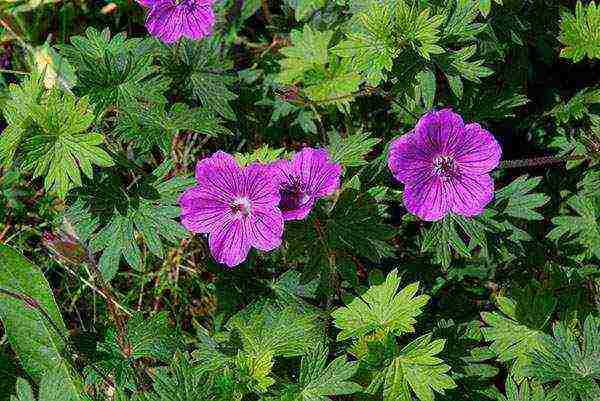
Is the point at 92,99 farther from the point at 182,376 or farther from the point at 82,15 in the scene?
the point at 82,15

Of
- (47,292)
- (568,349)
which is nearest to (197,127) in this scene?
(47,292)

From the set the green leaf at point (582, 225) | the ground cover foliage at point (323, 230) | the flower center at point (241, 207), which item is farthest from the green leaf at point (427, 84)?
the flower center at point (241, 207)

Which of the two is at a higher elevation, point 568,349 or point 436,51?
point 436,51

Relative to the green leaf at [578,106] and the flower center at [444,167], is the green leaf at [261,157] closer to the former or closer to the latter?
the flower center at [444,167]

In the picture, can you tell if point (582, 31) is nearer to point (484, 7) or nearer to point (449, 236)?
point (484, 7)

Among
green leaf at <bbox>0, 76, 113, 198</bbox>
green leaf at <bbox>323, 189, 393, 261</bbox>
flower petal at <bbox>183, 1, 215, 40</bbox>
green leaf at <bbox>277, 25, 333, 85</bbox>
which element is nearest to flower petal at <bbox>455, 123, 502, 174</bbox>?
green leaf at <bbox>323, 189, 393, 261</bbox>

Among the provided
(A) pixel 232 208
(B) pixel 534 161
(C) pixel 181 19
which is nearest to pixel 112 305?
(A) pixel 232 208
